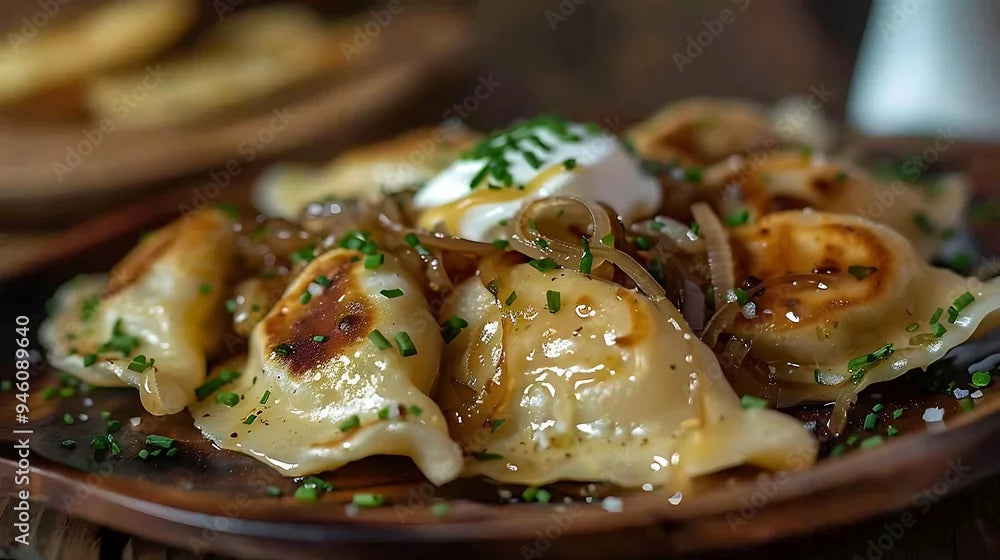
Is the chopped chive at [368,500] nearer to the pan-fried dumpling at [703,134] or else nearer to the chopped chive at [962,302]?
the chopped chive at [962,302]

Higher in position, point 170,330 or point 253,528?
point 253,528

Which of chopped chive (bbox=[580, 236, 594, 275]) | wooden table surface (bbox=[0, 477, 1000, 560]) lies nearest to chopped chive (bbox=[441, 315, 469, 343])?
chopped chive (bbox=[580, 236, 594, 275])

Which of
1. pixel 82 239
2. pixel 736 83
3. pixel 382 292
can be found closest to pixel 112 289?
pixel 82 239

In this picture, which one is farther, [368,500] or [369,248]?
[369,248]

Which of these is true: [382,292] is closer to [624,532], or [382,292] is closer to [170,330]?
[170,330]

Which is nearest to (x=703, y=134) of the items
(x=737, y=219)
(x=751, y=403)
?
(x=737, y=219)

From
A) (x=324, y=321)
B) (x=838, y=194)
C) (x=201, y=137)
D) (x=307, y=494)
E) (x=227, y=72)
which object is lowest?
(x=227, y=72)

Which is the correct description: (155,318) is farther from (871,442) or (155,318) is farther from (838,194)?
(838,194)
